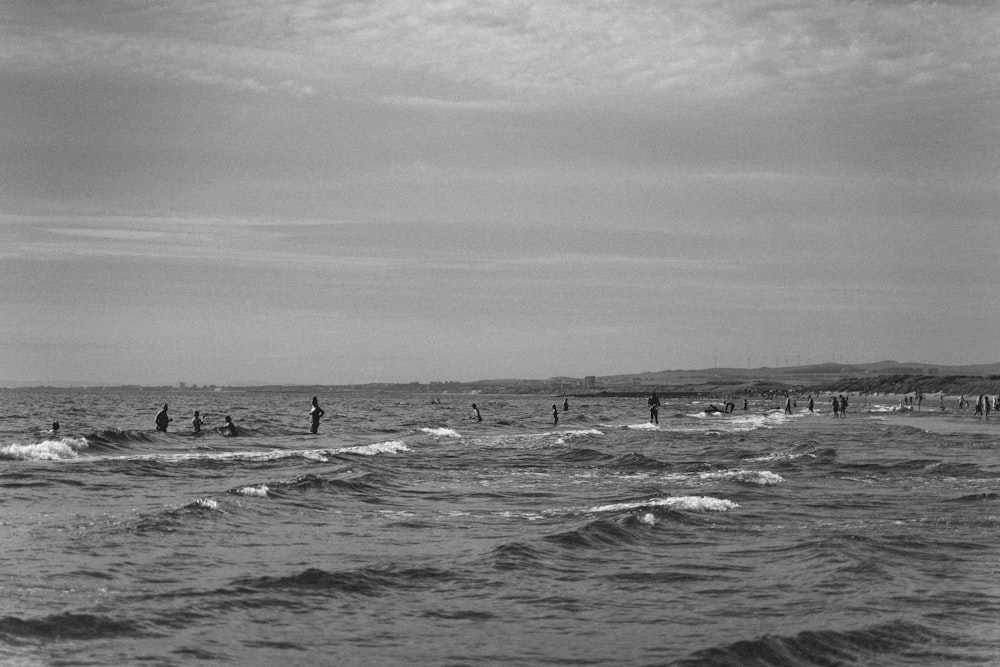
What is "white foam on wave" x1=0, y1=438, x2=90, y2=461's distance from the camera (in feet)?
117

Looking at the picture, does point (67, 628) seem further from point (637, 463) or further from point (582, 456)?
point (582, 456)

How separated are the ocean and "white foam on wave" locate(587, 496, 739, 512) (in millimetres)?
175

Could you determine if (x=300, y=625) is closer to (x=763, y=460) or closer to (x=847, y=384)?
(x=763, y=460)

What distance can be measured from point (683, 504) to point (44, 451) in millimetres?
24211

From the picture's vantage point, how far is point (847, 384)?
532 ft

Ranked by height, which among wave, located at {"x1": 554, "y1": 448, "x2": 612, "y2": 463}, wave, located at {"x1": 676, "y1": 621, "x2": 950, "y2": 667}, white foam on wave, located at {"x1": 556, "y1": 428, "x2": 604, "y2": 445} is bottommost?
white foam on wave, located at {"x1": 556, "y1": 428, "x2": 604, "y2": 445}

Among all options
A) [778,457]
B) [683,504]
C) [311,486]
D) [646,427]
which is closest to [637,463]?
[778,457]

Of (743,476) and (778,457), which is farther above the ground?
(743,476)

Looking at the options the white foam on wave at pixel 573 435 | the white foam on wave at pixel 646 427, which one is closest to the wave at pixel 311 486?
the white foam on wave at pixel 573 435

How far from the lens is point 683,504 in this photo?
76.1 ft

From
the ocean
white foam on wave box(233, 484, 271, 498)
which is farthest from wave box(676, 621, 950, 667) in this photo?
white foam on wave box(233, 484, 271, 498)

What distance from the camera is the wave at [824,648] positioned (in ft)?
37.2

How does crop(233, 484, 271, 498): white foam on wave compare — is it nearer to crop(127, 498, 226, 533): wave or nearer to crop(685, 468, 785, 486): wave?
crop(127, 498, 226, 533): wave

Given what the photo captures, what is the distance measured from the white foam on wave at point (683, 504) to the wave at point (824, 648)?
10.3m
